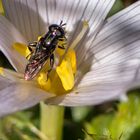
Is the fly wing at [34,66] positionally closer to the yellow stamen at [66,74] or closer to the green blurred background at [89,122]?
the yellow stamen at [66,74]

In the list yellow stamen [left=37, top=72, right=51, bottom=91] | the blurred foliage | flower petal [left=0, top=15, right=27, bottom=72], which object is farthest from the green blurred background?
yellow stamen [left=37, top=72, right=51, bottom=91]

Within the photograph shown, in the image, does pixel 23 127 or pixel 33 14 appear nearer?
pixel 33 14

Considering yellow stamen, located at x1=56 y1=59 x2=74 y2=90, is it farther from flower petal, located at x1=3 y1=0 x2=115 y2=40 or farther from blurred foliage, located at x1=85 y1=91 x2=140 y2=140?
blurred foliage, located at x1=85 y1=91 x2=140 y2=140

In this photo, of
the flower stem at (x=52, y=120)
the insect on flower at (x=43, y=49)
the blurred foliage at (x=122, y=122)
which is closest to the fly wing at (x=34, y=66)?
the insect on flower at (x=43, y=49)

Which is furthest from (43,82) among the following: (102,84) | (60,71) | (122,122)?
(122,122)

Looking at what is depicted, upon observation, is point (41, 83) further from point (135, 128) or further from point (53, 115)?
point (135, 128)

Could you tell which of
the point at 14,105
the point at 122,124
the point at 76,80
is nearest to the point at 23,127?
the point at 122,124
